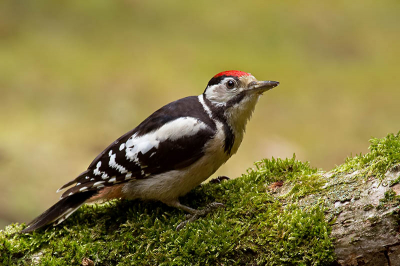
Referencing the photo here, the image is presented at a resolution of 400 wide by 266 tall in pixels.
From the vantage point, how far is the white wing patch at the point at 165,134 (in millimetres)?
2748

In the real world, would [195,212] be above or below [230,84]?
below

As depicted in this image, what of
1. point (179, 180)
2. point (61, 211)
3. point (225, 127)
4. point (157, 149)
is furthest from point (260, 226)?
point (61, 211)

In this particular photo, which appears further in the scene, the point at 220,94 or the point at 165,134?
the point at 220,94

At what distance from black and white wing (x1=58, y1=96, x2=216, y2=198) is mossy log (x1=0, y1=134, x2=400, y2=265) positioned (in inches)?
9.6

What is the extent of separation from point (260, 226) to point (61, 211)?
138 cm

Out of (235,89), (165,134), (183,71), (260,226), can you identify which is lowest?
(260,226)

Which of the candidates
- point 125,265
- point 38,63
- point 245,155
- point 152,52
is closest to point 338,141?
point 245,155

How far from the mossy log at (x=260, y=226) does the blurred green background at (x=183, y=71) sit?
2.77 meters

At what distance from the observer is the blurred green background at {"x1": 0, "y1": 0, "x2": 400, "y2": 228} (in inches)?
230

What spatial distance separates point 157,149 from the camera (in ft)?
9.08

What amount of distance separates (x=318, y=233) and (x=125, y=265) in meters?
1.18

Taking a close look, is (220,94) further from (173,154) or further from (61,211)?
(61,211)

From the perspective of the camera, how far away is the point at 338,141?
6004 millimetres

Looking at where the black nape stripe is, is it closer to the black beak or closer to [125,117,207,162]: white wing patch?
[125,117,207,162]: white wing patch
